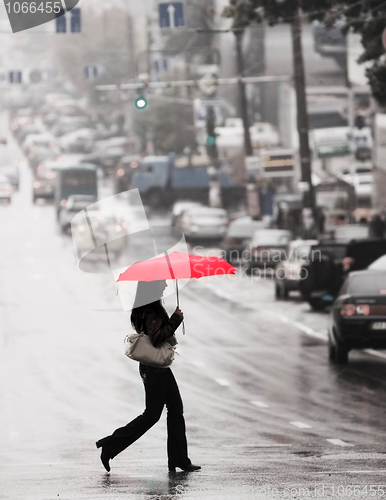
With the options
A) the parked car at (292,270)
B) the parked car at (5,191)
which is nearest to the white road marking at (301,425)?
the parked car at (292,270)

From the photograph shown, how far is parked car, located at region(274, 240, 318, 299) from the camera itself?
94.6 feet

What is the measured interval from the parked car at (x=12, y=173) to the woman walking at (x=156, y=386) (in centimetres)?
5794

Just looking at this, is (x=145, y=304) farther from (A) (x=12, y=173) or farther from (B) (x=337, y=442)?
(A) (x=12, y=173)

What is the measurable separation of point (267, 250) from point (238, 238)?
4492 mm

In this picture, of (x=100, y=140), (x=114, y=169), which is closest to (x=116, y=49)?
(x=100, y=140)

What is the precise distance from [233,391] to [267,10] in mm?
14650

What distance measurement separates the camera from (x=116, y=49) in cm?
9150

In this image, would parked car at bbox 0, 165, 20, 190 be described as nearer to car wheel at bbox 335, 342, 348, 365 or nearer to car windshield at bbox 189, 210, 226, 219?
car windshield at bbox 189, 210, 226, 219

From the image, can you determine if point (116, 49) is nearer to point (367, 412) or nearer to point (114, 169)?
point (114, 169)

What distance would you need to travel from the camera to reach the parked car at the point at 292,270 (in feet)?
94.6

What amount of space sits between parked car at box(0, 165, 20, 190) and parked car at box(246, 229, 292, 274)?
3109 centimetres

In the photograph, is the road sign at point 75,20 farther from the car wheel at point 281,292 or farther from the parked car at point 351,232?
the parked car at point 351,232

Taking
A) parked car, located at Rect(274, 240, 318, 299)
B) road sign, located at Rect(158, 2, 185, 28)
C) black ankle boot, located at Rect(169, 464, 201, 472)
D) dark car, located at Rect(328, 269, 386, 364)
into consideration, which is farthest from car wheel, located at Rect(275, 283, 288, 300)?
black ankle boot, located at Rect(169, 464, 201, 472)

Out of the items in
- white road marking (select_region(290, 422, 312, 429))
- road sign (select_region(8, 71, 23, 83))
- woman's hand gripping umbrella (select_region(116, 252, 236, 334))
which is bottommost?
white road marking (select_region(290, 422, 312, 429))
